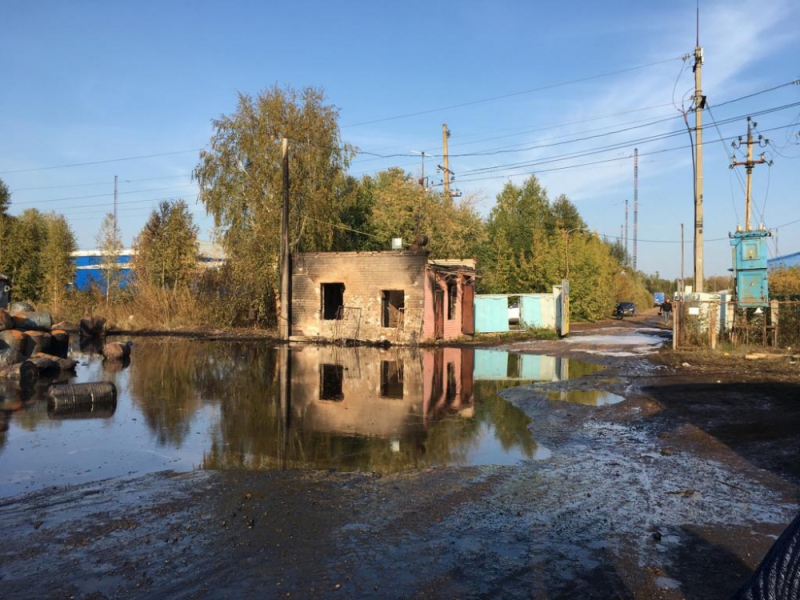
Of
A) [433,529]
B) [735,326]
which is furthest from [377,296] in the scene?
[433,529]

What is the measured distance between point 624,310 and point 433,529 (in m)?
50.7

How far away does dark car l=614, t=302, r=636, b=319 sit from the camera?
165 feet

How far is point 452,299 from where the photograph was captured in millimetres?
30250

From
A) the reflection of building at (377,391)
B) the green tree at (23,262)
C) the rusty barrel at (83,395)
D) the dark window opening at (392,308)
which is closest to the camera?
the reflection of building at (377,391)

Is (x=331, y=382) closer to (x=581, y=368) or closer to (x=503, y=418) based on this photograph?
(x=503, y=418)

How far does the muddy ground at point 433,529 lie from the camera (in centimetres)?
430

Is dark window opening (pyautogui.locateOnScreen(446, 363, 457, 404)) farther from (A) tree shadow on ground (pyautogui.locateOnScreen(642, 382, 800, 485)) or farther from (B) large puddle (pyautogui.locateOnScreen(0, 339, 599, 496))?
(A) tree shadow on ground (pyautogui.locateOnScreen(642, 382, 800, 485))

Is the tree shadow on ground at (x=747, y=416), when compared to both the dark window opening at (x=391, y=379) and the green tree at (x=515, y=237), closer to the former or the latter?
the dark window opening at (x=391, y=379)

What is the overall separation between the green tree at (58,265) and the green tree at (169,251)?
20.5 ft

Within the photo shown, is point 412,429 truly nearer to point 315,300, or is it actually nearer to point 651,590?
point 651,590

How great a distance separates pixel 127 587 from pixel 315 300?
24.4m

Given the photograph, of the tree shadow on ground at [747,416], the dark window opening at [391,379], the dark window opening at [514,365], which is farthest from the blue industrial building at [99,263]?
the tree shadow on ground at [747,416]

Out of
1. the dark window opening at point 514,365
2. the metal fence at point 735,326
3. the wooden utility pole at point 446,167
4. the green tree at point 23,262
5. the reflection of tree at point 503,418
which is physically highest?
the wooden utility pole at point 446,167

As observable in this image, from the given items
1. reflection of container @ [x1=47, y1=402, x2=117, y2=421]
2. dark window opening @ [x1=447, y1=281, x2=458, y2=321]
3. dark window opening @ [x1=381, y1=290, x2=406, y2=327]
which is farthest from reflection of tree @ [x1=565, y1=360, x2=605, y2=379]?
reflection of container @ [x1=47, y1=402, x2=117, y2=421]
